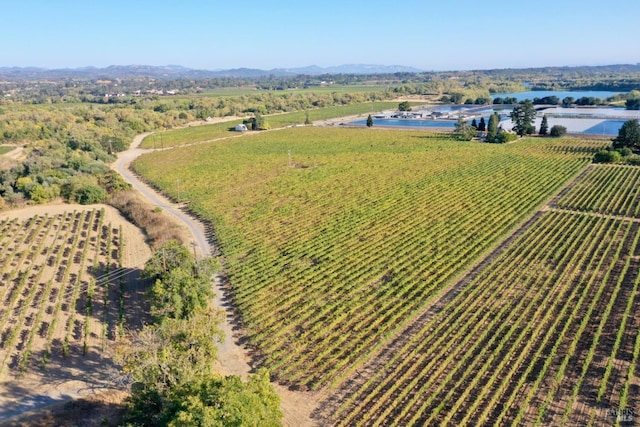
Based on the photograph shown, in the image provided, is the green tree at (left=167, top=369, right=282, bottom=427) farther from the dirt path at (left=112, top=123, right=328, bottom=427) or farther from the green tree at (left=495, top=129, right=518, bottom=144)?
the green tree at (left=495, top=129, right=518, bottom=144)

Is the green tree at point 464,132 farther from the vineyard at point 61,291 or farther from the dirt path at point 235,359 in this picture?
the vineyard at point 61,291

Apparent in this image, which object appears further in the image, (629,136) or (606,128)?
(606,128)

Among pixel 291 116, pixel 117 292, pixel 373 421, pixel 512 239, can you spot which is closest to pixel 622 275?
pixel 512 239

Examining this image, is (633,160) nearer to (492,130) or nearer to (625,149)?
(625,149)

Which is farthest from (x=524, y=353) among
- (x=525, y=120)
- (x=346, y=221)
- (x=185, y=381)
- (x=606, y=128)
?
(x=606, y=128)

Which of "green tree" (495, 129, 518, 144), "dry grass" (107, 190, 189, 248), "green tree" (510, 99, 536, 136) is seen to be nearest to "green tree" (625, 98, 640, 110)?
"green tree" (510, 99, 536, 136)

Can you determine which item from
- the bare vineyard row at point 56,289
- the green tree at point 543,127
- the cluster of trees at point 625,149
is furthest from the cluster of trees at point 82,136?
the cluster of trees at point 625,149

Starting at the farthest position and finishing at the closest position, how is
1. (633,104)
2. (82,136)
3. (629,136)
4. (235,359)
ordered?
(633,104)
(82,136)
(629,136)
(235,359)
